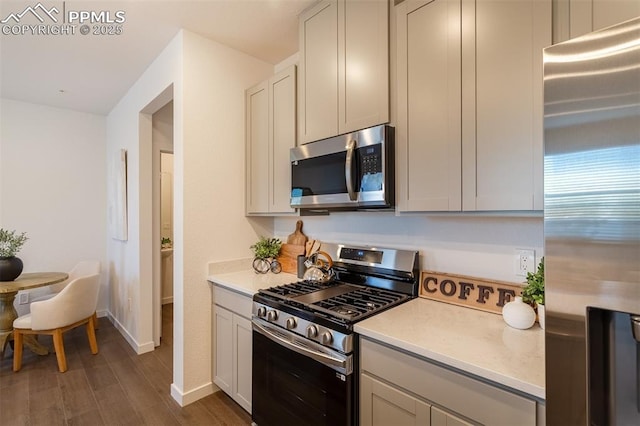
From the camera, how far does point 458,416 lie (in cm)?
104

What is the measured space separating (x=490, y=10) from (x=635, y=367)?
1.28m

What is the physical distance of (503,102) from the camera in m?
1.20

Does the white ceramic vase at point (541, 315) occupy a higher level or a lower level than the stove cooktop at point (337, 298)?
higher

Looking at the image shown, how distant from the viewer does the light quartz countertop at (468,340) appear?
3.08ft

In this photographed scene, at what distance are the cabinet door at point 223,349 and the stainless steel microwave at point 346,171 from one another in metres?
0.97

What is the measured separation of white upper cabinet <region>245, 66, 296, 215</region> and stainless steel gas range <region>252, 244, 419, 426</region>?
A: 648 millimetres

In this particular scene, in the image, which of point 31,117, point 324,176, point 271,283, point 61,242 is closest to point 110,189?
point 61,242

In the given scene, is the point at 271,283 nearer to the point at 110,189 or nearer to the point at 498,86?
the point at 498,86

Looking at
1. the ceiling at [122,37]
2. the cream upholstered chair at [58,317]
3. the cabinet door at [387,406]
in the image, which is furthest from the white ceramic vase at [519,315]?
the cream upholstered chair at [58,317]

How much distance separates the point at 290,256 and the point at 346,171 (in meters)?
1.10

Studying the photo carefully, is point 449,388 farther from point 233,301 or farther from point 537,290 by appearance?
point 233,301

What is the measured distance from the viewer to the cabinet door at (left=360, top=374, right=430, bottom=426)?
1124mm

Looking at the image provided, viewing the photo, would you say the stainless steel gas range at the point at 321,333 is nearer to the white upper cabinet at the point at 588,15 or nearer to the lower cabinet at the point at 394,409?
the lower cabinet at the point at 394,409

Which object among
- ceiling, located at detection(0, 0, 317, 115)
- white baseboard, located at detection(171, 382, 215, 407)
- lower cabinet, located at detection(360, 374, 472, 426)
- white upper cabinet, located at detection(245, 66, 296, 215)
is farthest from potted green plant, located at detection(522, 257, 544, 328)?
white baseboard, located at detection(171, 382, 215, 407)
